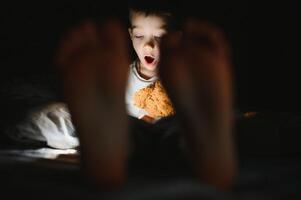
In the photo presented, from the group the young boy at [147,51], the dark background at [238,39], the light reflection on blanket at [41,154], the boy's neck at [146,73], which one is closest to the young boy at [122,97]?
the light reflection on blanket at [41,154]

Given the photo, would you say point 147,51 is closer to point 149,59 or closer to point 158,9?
point 149,59

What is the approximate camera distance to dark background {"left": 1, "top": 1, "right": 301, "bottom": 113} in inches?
61.4

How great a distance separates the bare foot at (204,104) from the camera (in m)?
0.65

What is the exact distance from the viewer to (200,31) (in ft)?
2.31

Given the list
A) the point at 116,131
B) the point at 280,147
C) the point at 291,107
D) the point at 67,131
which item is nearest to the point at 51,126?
the point at 67,131

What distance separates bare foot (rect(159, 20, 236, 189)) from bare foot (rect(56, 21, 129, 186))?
0.10 metres

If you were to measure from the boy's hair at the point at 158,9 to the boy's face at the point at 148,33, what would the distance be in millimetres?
23

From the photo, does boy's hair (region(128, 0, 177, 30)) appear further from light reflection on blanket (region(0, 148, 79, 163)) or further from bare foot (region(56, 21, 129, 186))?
bare foot (region(56, 21, 129, 186))

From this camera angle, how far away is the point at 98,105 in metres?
0.64

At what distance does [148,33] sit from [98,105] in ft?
2.17

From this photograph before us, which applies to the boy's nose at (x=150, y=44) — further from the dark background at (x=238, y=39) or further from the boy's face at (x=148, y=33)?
the dark background at (x=238, y=39)

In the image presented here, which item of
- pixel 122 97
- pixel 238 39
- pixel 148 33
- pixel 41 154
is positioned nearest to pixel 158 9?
pixel 148 33

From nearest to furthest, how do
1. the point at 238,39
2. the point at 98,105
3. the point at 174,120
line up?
the point at 98,105 → the point at 174,120 → the point at 238,39

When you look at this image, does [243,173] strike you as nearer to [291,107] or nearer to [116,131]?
[116,131]
